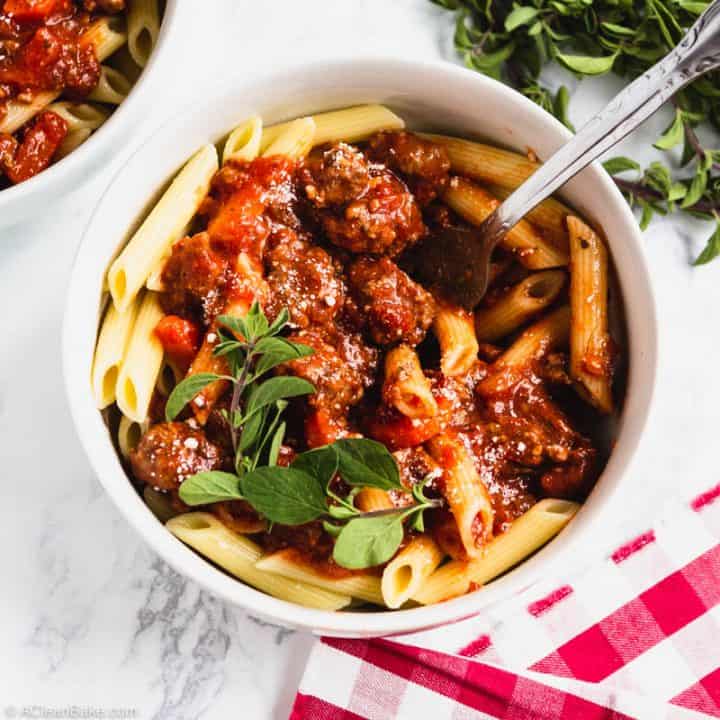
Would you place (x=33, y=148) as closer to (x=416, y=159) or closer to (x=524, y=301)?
(x=416, y=159)

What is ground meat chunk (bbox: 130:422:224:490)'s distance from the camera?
192 cm

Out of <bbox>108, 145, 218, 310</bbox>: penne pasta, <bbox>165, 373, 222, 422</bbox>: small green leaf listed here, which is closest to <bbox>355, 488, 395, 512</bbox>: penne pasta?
<bbox>165, 373, 222, 422</bbox>: small green leaf

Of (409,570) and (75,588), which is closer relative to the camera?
(409,570)

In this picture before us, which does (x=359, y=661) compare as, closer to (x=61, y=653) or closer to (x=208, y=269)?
(x=61, y=653)

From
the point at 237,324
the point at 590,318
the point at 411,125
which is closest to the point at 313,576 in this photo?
the point at 237,324

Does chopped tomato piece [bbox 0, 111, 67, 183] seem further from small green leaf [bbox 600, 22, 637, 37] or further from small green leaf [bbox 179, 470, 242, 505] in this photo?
small green leaf [bbox 600, 22, 637, 37]

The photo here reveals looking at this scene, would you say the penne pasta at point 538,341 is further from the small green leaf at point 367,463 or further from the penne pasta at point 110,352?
the penne pasta at point 110,352

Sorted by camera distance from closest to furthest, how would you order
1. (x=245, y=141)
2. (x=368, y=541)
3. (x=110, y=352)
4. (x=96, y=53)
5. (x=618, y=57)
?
(x=368, y=541) → (x=110, y=352) → (x=245, y=141) → (x=96, y=53) → (x=618, y=57)

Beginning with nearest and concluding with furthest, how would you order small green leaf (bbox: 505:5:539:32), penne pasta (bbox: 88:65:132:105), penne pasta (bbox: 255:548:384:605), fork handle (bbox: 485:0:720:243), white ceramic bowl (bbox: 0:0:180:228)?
1. fork handle (bbox: 485:0:720:243)
2. penne pasta (bbox: 255:548:384:605)
3. white ceramic bowl (bbox: 0:0:180:228)
4. penne pasta (bbox: 88:65:132:105)
5. small green leaf (bbox: 505:5:539:32)

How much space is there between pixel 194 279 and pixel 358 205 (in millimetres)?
323

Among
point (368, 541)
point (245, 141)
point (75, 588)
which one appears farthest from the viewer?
point (75, 588)

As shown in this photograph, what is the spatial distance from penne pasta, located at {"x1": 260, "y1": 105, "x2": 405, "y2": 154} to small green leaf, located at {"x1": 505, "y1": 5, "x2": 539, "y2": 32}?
1.41ft

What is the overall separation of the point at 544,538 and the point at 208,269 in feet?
2.49

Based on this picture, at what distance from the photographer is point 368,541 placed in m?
1.82
